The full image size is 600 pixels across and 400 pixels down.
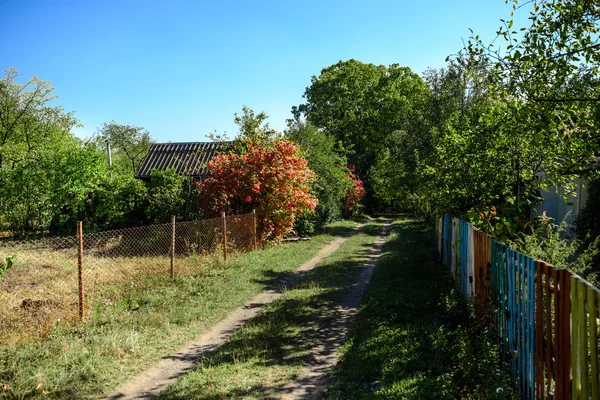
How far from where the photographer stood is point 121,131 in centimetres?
5628

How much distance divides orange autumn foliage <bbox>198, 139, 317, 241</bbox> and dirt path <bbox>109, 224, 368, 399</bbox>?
21.0ft

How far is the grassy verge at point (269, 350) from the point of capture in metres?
4.96

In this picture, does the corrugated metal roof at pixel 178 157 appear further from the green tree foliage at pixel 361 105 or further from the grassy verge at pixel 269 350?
the grassy verge at pixel 269 350

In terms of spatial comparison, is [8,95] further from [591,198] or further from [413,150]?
[591,198]

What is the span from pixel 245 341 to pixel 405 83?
38.7m

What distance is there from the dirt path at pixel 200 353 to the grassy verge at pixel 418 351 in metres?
0.36

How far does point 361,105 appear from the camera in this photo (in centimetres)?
4031

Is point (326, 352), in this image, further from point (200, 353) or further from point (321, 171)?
Answer: point (321, 171)

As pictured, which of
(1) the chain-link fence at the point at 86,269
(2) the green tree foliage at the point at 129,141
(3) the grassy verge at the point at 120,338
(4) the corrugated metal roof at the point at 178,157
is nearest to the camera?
(3) the grassy verge at the point at 120,338

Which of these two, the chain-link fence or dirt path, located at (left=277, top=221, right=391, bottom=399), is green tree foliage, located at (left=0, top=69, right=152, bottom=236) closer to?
the chain-link fence

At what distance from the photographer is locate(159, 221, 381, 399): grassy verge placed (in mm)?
4965

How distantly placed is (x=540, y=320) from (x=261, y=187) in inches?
529

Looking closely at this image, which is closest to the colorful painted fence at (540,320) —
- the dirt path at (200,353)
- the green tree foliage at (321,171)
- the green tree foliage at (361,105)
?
the dirt path at (200,353)

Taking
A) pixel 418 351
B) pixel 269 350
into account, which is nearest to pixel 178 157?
pixel 269 350
